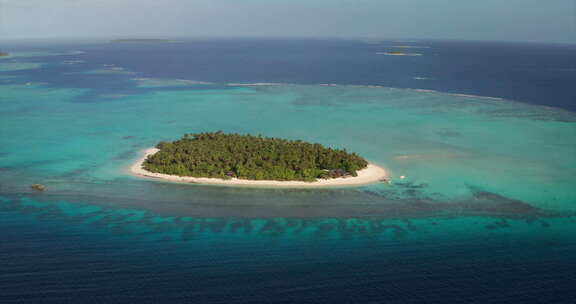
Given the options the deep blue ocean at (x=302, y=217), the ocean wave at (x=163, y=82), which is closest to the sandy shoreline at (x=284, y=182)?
the deep blue ocean at (x=302, y=217)

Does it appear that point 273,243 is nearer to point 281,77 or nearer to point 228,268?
point 228,268

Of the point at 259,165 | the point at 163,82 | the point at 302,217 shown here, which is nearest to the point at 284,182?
the point at 259,165

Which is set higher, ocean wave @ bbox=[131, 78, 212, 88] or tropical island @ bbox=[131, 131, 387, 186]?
ocean wave @ bbox=[131, 78, 212, 88]

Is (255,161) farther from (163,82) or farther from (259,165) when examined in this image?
(163,82)

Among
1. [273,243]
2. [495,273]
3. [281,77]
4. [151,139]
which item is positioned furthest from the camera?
[281,77]

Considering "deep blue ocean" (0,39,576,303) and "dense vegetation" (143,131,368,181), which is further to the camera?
"dense vegetation" (143,131,368,181)

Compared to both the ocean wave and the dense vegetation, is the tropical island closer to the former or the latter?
the dense vegetation

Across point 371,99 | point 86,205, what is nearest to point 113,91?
point 371,99

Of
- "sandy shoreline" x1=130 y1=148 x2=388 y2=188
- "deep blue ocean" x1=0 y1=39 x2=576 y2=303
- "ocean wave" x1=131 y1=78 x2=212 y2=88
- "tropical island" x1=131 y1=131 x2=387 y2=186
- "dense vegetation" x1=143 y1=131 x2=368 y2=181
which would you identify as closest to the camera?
"deep blue ocean" x1=0 y1=39 x2=576 y2=303

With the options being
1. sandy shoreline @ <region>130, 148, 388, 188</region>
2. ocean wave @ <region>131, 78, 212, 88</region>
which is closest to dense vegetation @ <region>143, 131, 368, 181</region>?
sandy shoreline @ <region>130, 148, 388, 188</region>

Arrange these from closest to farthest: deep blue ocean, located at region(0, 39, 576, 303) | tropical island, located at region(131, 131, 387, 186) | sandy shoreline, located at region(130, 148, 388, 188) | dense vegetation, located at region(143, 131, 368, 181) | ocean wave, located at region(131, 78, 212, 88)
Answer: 1. deep blue ocean, located at region(0, 39, 576, 303)
2. sandy shoreline, located at region(130, 148, 388, 188)
3. tropical island, located at region(131, 131, 387, 186)
4. dense vegetation, located at region(143, 131, 368, 181)
5. ocean wave, located at region(131, 78, 212, 88)
